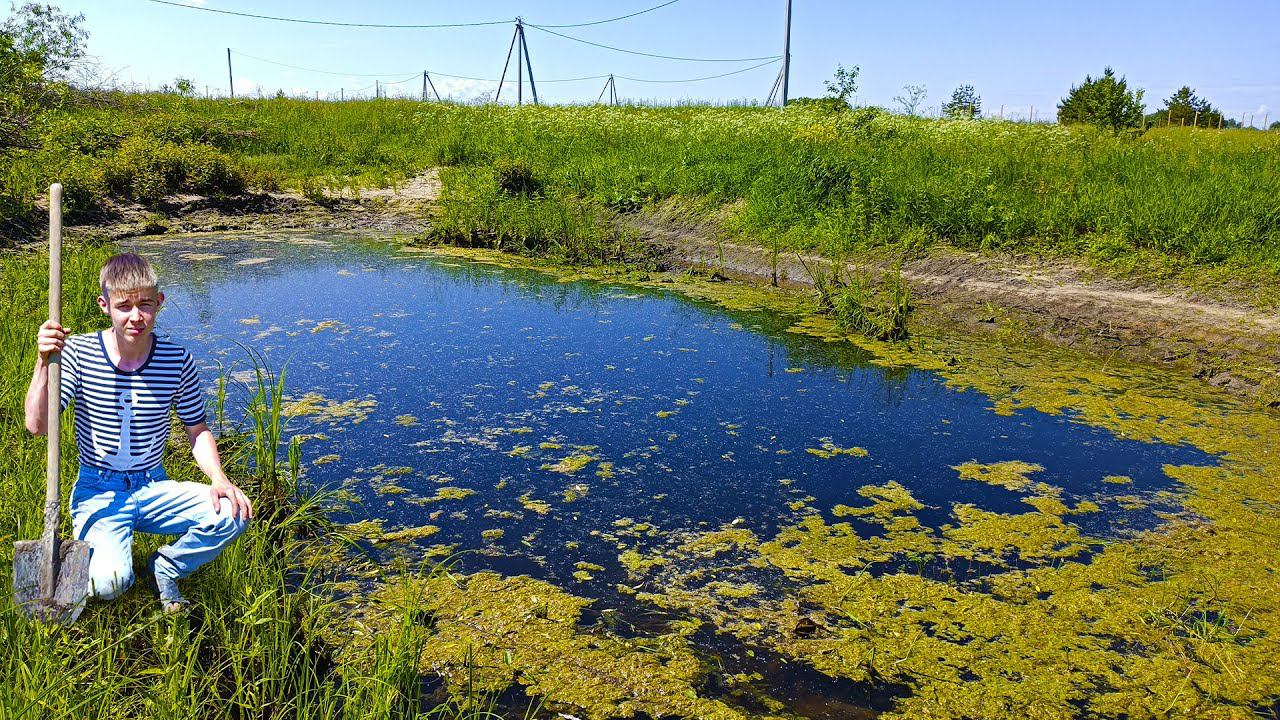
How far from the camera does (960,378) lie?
5422 mm

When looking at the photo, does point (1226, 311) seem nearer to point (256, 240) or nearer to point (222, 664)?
point (222, 664)

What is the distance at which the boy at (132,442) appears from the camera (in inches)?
81.1

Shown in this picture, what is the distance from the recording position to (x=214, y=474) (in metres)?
2.16

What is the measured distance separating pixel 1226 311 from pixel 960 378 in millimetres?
1902

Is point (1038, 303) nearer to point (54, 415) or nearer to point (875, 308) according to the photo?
point (875, 308)

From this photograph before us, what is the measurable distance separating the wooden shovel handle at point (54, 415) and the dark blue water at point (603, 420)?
1.34 m

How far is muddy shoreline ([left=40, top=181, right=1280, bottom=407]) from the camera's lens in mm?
5418

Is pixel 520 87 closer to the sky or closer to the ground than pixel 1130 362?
closer to the sky

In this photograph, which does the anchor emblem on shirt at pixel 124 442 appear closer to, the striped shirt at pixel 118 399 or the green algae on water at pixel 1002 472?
the striped shirt at pixel 118 399

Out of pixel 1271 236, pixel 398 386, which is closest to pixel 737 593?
pixel 398 386

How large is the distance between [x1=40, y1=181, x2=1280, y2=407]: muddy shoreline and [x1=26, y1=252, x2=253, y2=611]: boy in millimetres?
5326

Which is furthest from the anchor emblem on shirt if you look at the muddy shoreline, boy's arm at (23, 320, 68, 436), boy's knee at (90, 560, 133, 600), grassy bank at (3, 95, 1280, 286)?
grassy bank at (3, 95, 1280, 286)

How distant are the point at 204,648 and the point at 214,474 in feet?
1.75

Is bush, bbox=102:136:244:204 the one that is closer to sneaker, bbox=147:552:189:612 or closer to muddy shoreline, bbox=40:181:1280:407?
muddy shoreline, bbox=40:181:1280:407
